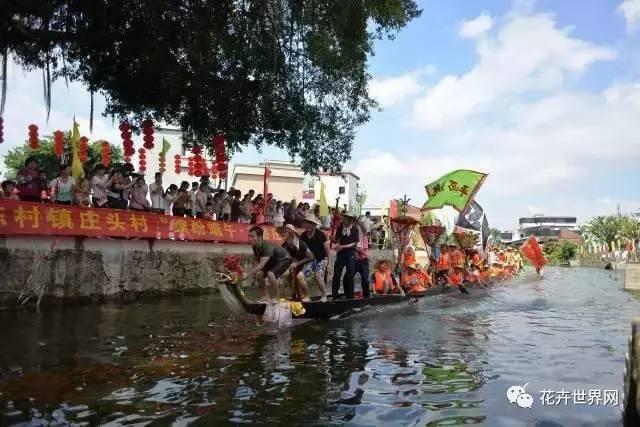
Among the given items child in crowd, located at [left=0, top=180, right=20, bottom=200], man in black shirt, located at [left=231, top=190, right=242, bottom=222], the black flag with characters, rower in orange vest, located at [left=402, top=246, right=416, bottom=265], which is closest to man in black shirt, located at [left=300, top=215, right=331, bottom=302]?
rower in orange vest, located at [left=402, top=246, right=416, bottom=265]

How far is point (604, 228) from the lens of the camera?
7769 cm

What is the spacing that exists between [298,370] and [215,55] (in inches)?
211

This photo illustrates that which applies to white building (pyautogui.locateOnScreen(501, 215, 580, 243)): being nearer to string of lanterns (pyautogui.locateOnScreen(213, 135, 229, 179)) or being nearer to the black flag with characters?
the black flag with characters

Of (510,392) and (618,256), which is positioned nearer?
(510,392)

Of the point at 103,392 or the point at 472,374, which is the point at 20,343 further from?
the point at 472,374

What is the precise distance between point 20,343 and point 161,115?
15.7 ft

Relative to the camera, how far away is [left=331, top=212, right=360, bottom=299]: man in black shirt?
1227 cm

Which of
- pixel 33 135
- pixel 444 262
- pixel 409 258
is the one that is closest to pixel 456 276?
pixel 444 262

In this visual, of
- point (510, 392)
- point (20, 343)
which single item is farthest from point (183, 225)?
point (510, 392)

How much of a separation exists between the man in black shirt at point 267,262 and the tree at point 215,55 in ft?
6.86

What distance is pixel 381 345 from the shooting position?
29.2 feet

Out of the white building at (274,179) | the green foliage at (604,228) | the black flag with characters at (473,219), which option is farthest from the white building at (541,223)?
the black flag with characters at (473,219)

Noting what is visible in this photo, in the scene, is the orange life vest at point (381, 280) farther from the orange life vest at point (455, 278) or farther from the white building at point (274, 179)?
the white building at point (274, 179)

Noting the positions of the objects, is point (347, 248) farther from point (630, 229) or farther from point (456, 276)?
point (630, 229)
